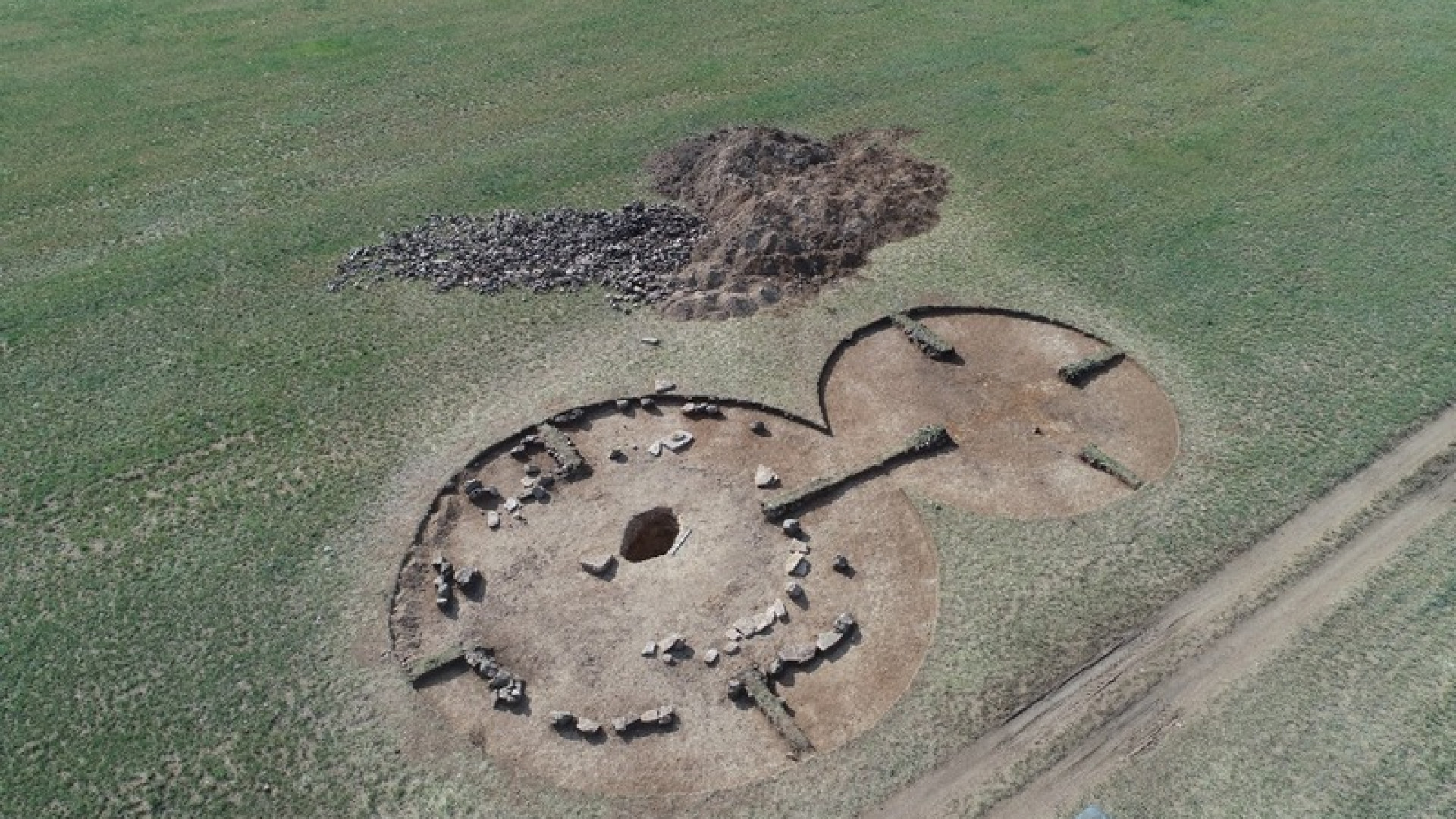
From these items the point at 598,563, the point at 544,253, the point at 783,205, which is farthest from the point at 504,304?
the point at 598,563

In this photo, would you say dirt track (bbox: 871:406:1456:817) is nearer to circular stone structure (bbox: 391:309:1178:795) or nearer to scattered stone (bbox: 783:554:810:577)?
circular stone structure (bbox: 391:309:1178:795)

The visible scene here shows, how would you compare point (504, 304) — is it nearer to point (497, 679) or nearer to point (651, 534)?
point (651, 534)

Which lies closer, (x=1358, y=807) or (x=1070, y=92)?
(x=1358, y=807)

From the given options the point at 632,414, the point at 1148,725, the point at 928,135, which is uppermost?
the point at 928,135

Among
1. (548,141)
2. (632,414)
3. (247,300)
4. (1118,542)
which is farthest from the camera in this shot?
(548,141)

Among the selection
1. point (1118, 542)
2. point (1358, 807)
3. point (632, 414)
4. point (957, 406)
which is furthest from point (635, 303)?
point (1358, 807)

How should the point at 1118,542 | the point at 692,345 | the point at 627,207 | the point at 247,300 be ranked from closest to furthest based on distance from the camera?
the point at 1118,542, the point at 692,345, the point at 247,300, the point at 627,207

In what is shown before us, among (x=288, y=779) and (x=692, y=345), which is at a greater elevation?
(x=692, y=345)

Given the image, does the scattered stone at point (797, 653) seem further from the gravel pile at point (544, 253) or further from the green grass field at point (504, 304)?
the gravel pile at point (544, 253)

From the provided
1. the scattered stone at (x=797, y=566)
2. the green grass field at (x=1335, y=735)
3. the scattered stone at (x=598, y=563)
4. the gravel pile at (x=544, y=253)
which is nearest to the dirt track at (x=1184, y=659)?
the green grass field at (x=1335, y=735)

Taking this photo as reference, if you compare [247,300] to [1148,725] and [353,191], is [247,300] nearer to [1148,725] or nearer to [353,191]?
[353,191]
